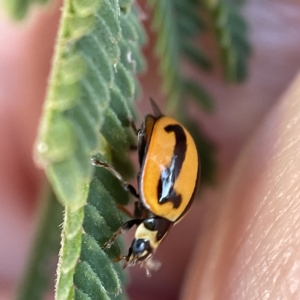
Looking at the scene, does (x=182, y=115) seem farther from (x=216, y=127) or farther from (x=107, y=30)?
(x=107, y=30)

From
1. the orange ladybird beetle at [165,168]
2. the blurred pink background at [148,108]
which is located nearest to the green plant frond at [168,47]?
the orange ladybird beetle at [165,168]

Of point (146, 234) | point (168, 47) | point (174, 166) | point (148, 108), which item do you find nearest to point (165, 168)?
point (174, 166)

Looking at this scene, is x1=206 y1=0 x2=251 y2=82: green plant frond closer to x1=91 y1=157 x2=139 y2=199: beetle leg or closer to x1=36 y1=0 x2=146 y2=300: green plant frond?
x1=36 y1=0 x2=146 y2=300: green plant frond

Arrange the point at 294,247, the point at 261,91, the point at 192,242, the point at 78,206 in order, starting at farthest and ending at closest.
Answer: the point at 192,242 < the point at 261,91 < the point at 294,247 < the point at 78,206

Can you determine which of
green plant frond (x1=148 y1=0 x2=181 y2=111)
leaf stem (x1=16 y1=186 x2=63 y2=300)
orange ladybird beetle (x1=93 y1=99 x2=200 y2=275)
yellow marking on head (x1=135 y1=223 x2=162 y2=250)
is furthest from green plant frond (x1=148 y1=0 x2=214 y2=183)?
leaf stem (x1=16 y1=186 x2=63 y2=300)

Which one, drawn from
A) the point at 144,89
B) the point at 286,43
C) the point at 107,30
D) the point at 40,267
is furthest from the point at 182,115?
the point at 107,30
